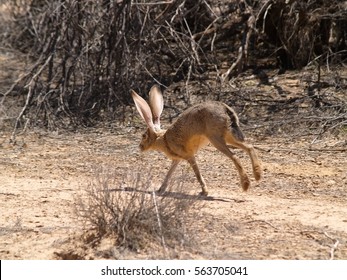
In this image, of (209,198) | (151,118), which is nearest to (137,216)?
(209,198)

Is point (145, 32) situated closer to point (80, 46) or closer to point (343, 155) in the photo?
point (80, 46)

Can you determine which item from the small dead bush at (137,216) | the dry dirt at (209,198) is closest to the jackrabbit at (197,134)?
the dry dirt at (209,198)

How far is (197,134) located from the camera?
25.5 feet

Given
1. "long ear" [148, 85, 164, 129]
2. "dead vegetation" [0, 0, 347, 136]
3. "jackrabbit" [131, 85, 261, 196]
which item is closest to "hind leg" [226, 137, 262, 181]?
"jackrabbit" [131, 85, 261, 196]

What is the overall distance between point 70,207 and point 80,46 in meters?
5.00

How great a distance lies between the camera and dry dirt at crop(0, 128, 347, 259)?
5.86 metres

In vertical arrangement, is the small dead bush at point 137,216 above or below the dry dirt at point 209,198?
above

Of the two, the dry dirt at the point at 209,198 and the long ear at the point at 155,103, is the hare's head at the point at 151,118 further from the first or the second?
the dry dirt at the point at 209,198

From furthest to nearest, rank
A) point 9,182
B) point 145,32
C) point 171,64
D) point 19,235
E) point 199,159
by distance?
point 171,64 → point 145,32 → point 199,159 → point 9,182 → point 19,235

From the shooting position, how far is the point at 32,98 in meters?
11.9

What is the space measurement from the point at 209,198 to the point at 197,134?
2.19ft

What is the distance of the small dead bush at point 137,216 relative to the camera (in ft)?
19.0

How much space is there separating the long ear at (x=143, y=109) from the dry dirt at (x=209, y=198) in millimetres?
554
